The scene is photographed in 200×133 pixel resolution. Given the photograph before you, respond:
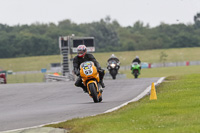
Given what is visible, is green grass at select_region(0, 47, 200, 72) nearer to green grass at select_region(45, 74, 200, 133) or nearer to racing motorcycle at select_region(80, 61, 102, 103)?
racing motorcycle at select_region(80, 61, 102, 103)

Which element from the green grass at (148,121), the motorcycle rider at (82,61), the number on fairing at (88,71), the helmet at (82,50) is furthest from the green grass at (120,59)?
the green grass at (148,121)

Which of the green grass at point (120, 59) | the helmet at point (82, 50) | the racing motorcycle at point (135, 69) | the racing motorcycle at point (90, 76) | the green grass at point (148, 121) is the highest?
the helmet at point (82, 50)

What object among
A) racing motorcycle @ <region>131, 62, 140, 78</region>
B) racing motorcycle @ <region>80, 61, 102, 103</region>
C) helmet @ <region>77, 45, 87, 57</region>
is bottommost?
racing motorcycle @ <region>131, 62, 140, 78</region>

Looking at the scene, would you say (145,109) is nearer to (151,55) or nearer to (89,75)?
(89,75)

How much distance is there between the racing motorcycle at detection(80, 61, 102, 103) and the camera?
14266mm

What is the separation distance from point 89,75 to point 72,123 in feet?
16.7

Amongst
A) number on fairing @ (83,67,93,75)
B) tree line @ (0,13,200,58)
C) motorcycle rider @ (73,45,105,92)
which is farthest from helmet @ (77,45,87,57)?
tree line @ (0,13,200,58)

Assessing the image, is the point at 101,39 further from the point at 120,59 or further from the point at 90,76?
the point at 90,76

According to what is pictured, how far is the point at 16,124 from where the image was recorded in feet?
33.0

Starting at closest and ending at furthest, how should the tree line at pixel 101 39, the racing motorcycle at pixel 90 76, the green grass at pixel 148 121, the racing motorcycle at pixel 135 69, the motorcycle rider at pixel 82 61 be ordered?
the green grass at pixel 148 121 → the racing motorcycle at pixel 90 76 → the motorcycle rider at pixel 82 61 → the racing motorcycle at pixel 135 69 → the tree line at pixel 101 39

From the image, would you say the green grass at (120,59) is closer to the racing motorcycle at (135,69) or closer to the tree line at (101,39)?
the tree line at (101,39)

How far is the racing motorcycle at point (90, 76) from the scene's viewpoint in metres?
14.3

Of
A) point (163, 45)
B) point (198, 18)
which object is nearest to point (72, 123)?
point (163, 45)

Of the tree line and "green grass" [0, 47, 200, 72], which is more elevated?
the tree line
